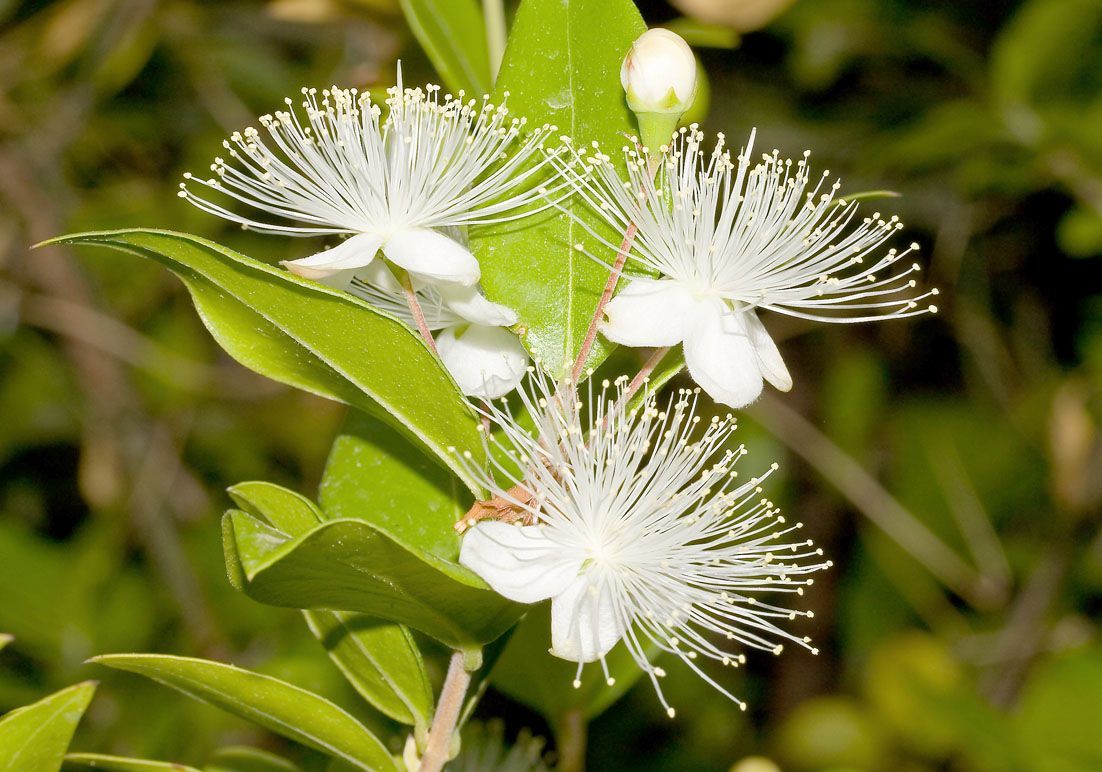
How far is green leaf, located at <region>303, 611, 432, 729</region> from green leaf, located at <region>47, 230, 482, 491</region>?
0.56 feet

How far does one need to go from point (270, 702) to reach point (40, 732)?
0.19 metres

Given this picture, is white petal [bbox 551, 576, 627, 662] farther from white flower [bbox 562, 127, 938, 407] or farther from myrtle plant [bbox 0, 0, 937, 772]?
white flower [bbox 562, 127, 938, 407]

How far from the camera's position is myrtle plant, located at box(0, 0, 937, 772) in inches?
34.9

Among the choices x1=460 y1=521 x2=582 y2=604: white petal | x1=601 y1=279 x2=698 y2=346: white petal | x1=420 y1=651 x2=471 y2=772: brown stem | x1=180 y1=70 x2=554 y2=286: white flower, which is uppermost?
x1=180 y1=70 x2=554 y2=286: white flower

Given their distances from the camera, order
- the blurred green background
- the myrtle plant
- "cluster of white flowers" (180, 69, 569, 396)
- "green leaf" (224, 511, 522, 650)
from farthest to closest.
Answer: the blurred green background, "cluster of white flowers" (180, 69, 569, 396), the myrtle plant, "green leaf" (224, 511, 522, 650)

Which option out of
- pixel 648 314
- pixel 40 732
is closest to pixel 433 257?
pixel 648 314

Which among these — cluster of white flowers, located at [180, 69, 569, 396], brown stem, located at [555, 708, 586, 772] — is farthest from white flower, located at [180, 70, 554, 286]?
brown stem, located at [555, 708, 586, 772]

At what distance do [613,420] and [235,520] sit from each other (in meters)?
0.33

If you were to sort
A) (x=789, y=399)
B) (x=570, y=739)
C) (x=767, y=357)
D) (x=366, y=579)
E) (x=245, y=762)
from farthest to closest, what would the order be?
(x=789, y=399) < (x=570, y=739) < (x=245, y=762) < (x=767, y=357) < (x=366, y=579)

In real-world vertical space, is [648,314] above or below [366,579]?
above

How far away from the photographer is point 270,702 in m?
0.92

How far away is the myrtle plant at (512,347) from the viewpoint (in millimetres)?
885

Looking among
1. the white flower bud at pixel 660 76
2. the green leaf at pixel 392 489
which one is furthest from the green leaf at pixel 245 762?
the white flower bud at pixel 660 76

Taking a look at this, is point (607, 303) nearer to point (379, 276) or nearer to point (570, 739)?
point (379, 276)
